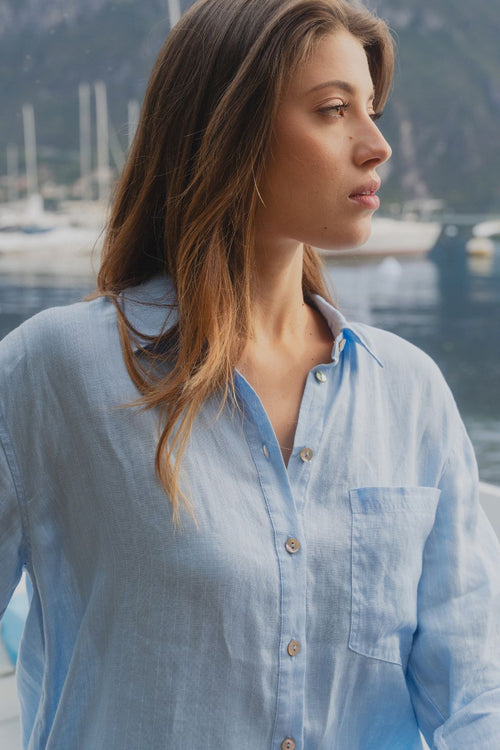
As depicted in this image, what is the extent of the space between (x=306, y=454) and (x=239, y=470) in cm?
8

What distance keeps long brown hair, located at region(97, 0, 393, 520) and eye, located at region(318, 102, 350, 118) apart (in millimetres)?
51

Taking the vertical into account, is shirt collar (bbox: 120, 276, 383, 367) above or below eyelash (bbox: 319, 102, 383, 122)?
below

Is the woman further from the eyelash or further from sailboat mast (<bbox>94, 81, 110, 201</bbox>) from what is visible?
sailboat mast (<bbox>94, 81, 110, 201</bbox>)

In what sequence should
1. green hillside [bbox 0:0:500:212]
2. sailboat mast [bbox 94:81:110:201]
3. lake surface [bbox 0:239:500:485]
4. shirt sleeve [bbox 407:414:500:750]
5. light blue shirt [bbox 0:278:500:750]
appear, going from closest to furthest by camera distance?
light blue shirt [bbox 0:278:500:750]
shirt sleeve [bbox 407:414:500:750]
green hillside [bbox 0:0:500:212]
sailboat mast [bbox 94:81:110:201]
lake surface [bbox 0:239:500:485]

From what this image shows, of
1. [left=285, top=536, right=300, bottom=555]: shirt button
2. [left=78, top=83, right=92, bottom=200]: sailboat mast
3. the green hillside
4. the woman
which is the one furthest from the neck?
[left=78, top=83, right=92, bottom=200]: sailboat mast

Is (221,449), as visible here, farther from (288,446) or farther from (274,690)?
(274,690)

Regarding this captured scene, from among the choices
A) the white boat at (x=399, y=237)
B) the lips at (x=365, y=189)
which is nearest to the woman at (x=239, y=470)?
the lips at (x=365, y=189)

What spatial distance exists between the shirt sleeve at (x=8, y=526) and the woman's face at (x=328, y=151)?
376 mm

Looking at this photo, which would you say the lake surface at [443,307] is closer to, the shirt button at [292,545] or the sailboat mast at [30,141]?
the sailboat mast at [30,141]

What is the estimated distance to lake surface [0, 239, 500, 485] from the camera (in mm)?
4129

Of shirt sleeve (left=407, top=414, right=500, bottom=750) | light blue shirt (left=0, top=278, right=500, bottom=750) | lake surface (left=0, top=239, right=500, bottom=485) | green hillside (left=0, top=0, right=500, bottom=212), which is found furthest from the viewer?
lake surface (left=0, top=239, right=500, bottom=485)

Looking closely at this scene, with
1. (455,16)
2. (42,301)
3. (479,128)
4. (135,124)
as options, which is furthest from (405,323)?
(135,124)

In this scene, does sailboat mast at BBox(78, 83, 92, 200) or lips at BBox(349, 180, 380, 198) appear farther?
sailboat mast at BBox(78, 83, 92, 200)

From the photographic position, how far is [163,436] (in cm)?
Answer: 80
